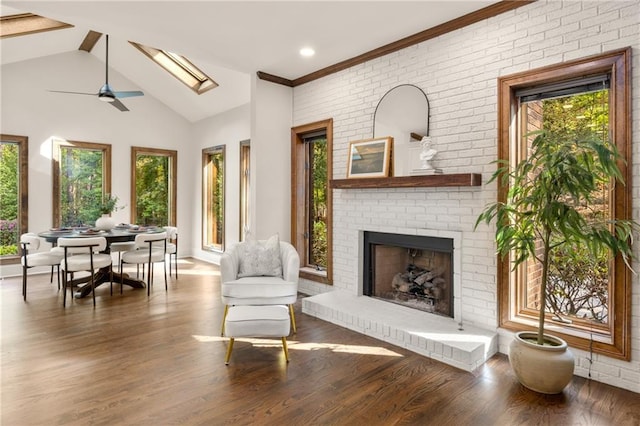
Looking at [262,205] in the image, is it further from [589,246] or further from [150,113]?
[150,113]

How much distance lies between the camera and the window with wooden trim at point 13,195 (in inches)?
232

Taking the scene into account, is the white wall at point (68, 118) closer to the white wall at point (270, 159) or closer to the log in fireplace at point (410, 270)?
the white wall at point (270, 159)

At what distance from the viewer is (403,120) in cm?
386

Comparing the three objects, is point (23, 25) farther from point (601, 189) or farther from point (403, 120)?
point (601, 189)

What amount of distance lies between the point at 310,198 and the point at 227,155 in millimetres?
2594

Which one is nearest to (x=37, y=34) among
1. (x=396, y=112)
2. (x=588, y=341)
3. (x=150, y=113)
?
(x=150, y=113)

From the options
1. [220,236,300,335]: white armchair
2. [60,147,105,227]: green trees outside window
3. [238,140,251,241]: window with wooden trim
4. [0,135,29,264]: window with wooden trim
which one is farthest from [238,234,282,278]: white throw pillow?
[0,135,29,264]: window with wooden trim

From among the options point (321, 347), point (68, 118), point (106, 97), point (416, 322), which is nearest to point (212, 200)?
point (68, 118)

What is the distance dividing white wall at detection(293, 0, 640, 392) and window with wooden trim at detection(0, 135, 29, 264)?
16.9ft

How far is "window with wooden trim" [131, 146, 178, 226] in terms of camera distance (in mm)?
7230

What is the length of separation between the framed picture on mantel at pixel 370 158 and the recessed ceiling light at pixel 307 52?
43.4 inches

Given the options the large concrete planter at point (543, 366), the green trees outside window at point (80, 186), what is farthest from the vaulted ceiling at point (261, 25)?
the large concrete planter at point (543, 366)

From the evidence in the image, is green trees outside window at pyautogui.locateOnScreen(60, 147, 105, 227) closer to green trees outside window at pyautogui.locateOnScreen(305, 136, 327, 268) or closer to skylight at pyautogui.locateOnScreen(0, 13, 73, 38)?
skylight at pyautogui.locateOnScreen(0, 13, 73, 38)

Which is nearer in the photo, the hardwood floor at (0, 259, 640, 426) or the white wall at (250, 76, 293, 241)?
the hardwood floor at (0, 259, 640, 426)
